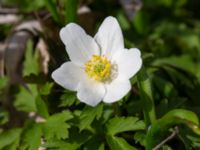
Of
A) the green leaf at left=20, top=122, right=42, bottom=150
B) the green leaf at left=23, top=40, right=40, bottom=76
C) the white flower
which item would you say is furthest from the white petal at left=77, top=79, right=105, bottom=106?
the green leaf at left=23, top=40, right=40, bottom=76

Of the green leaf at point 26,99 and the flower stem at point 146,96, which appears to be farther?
the green leaf at point 26,99

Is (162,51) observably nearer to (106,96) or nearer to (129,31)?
(129,31)

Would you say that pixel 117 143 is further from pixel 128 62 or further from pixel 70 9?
pixel 70 9

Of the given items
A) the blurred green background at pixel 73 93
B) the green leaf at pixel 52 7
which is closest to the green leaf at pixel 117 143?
the blurred green background at pixel 73 93

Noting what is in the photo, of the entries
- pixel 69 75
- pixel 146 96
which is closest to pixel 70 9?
pixel 69 75

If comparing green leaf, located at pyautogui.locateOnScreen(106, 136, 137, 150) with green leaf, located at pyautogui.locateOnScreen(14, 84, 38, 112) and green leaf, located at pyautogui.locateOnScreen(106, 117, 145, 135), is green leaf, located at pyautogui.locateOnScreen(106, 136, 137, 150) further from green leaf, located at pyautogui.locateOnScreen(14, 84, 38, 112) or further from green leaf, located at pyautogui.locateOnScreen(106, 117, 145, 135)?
green leaf, located at pyautogui.locateOnScreen(14, 84, 38, 112)

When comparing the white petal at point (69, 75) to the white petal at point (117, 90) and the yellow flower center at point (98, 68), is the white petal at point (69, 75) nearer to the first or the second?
the yellow flower center at point (98, 68)

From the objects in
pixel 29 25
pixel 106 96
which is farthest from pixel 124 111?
pixel 29 25
